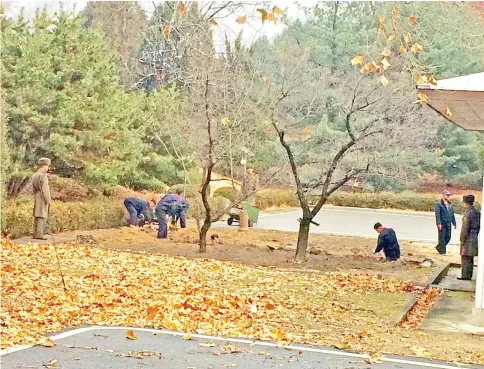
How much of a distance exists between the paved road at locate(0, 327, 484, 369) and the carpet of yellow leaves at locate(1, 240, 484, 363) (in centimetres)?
17

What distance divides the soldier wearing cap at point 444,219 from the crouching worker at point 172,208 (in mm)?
3238

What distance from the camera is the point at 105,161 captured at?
995 centimetres

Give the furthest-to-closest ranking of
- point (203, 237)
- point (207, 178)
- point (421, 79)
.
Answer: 1. point (203, 237)
2. point (207, 178)
3. point (421, 79)

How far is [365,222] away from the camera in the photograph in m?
9.58

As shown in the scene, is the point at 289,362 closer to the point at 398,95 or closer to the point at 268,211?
the point at 398,95

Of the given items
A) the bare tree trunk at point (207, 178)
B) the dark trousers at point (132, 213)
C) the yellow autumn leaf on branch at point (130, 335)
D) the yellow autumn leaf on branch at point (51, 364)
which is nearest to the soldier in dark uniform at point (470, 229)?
the bare tree trunk at point (207, 178)

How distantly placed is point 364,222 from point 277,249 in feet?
3.74

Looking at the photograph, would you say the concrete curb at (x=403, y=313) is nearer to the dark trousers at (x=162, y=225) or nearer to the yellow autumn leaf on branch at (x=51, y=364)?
the yellow autumn leaf on branch at (x=51, y=364)

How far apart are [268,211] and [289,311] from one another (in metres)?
4.21

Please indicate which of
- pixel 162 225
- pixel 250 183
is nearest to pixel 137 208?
pixel 162 225

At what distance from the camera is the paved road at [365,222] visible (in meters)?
9.18

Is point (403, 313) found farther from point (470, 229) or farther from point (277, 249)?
point (277, 249)

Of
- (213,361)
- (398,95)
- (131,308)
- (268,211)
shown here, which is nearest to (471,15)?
(398,95)

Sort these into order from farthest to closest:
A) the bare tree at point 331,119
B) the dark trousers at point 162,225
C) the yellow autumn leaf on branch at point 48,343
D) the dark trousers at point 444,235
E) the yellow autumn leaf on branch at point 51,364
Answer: the dark trousers at point 162,225
the dark trousers at point 444,235
the bare tree at point 331,119
the yellow autumn leaf on branch at point 48,343
the yellow autumn leaf on branch at point 51,364
